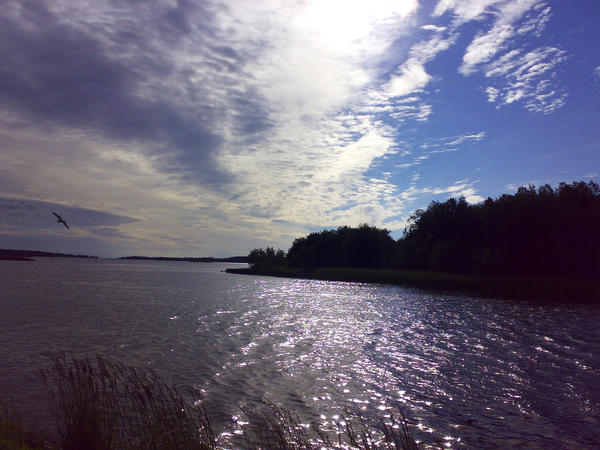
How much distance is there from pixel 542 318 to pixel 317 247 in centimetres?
12760

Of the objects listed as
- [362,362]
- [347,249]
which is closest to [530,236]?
[347,249]

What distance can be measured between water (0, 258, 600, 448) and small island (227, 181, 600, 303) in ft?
116

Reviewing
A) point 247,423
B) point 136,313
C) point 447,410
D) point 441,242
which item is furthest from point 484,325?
point 441,242

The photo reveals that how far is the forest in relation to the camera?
270 ft

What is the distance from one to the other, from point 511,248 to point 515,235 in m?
3.34

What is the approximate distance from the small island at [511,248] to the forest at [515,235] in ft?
0.57

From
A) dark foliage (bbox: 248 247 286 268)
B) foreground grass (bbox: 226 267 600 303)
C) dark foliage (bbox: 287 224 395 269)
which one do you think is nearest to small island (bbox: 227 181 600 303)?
foreground grass (bbox: 226 267 600 303)

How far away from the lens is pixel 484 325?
34.9 metres

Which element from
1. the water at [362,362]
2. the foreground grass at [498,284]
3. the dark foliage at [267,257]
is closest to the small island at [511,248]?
the foreground grass at [498,284]

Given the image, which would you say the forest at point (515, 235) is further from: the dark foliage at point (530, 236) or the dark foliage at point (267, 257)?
the dark foliage at point (267, 257)

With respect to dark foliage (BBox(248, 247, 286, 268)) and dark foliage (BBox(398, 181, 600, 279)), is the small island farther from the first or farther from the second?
dark foliage (BBox(248, 247, 286, 268))

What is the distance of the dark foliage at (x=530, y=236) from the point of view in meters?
82.0

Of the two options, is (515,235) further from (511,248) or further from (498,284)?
(498,284)

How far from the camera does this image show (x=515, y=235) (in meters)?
86.6
